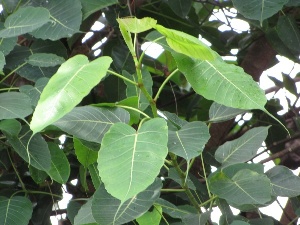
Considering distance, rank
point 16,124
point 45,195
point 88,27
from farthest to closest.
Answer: point 88,27
point 45,195
point 16,124

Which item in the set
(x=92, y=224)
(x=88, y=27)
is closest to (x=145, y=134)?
(x=92, y=224)

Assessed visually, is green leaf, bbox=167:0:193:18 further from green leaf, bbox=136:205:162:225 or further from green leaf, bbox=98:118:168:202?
green leaf, bbox=98:118:168:202

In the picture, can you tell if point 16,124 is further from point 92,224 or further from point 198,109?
point 198,109

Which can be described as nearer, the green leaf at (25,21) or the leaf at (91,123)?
the leaf at (91,123)

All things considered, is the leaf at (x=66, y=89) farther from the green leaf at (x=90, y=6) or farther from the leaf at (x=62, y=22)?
the green leaf at (x=90, y=6)

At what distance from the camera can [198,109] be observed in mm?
2033

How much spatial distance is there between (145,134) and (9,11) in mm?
687

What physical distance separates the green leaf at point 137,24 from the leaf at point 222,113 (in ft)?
1.12

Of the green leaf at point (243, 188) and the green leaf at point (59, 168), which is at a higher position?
the green leaf at point (243, 188)

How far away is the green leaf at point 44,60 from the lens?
137cm

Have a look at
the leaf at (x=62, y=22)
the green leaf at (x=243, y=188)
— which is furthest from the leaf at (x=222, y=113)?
the leaf at (x=62, y=22)

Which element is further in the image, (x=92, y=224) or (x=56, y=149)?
(x=56, y=149)

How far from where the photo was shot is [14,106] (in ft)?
3.97

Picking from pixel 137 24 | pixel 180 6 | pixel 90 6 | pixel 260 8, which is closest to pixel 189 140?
pixel 137 24
